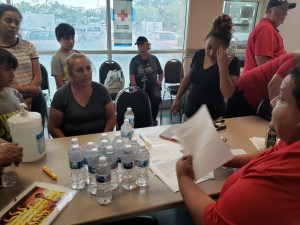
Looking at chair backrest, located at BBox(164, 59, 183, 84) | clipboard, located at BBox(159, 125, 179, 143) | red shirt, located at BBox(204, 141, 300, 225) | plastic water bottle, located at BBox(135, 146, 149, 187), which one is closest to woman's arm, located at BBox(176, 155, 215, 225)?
red shirt, located at BBox(204, 141, 300, 225)

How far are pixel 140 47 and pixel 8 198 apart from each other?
288cm

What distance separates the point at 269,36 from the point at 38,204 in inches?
89.7

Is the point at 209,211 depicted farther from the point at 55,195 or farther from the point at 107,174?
the point at 55,195

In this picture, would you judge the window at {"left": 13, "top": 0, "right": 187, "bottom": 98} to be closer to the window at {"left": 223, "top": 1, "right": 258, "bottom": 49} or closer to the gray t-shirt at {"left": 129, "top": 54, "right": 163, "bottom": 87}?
the gray t-shirt at {"left": 129, "top": 54, "right": 163, "bottom": 87}

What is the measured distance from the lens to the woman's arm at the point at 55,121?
1792mm

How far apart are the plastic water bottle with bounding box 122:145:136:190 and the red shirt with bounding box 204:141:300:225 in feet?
1.70

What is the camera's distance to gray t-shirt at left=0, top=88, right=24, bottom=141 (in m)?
1.43

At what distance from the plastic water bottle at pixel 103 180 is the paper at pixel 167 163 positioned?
0.29 m

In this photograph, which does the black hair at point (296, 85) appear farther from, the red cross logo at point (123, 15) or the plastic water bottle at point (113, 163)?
the red cross logo at point (123, 15)

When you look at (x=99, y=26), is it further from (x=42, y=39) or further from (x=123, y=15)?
(x=42, y=39)

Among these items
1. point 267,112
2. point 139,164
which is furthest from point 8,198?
point 267,112

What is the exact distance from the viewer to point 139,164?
1.17 meters

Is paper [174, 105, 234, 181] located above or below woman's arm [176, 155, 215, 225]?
above

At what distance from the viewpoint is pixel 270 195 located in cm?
65
